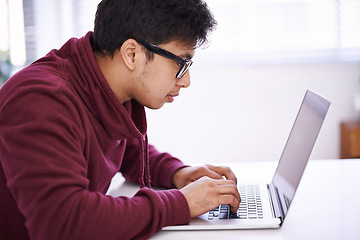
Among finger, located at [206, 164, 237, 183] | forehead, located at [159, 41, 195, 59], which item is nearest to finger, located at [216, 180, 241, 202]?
finger, located at [206, 164, 237, 183]

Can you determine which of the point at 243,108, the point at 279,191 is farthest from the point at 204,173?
the point at 243,108

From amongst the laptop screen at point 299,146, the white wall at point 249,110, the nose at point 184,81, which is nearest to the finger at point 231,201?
the laptop screen at point 299,146

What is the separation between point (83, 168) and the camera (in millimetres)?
893

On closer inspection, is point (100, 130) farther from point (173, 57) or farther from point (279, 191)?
point (279, 191)

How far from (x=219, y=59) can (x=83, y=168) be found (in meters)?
2.43

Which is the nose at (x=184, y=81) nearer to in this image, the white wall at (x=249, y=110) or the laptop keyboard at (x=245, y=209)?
the laptop keyboard at (x=245, y=209)

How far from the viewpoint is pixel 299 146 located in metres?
Result: 1.16

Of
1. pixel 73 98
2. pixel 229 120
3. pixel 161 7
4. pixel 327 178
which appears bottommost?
pixel 229 120

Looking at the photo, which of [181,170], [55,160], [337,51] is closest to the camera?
[55,160]

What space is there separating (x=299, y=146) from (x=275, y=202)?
0.16 m

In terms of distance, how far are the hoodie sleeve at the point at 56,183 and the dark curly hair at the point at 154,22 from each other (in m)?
0.25

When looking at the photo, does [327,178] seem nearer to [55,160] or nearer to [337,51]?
[55,160]

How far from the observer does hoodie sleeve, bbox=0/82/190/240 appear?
32.3 inches

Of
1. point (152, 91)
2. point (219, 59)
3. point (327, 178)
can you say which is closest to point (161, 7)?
point (152, 91)
